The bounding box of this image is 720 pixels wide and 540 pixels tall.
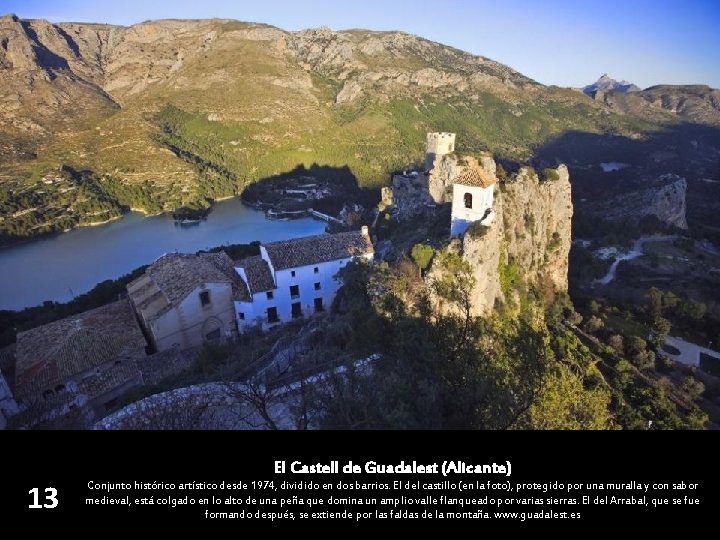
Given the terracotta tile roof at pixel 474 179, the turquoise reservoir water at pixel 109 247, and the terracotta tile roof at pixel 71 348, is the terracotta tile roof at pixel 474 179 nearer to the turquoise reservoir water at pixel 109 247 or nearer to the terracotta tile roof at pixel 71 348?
the terracotta tile roof at pixel 71 348

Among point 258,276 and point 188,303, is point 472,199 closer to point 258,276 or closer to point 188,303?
point 258,276

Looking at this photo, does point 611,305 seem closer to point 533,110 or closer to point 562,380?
point 562,380

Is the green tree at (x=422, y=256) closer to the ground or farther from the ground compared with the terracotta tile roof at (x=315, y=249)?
farther from the ground

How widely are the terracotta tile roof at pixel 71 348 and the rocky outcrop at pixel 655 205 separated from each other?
184 feet

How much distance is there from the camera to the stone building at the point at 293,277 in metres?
21.3

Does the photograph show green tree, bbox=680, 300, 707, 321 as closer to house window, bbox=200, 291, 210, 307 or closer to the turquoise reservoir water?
house window, bbox=200, 291, 210, 307

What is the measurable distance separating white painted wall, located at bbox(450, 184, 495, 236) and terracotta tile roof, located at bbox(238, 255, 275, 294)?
934cm

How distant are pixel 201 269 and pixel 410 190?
52.2 feet

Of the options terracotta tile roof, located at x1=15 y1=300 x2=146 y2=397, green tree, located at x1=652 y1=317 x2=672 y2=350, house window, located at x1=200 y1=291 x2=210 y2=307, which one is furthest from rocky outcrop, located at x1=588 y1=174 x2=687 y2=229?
terracotta tile roof, located at x1=15 y1=300 x2=146 y2=397

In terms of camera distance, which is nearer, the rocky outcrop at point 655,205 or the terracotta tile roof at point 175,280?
the terracotta tile roof at point 175,280

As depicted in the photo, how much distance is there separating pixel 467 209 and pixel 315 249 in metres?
7.98

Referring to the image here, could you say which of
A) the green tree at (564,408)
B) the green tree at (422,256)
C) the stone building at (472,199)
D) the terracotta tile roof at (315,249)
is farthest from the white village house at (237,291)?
the green tree at (564,408)

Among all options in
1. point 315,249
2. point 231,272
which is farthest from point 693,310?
point 231,272

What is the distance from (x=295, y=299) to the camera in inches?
868
